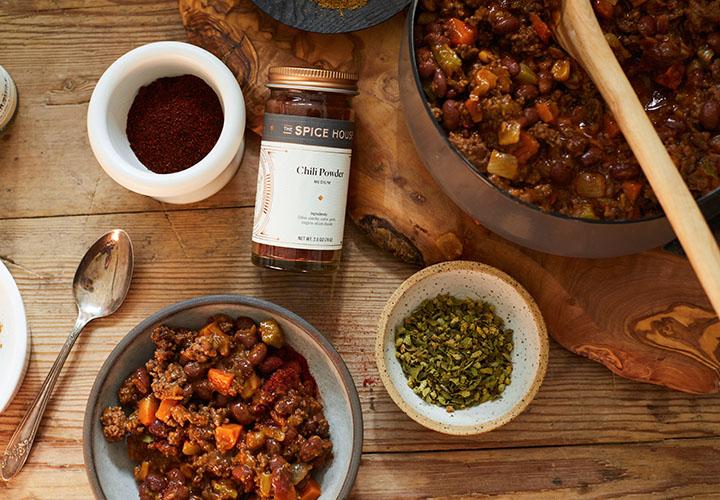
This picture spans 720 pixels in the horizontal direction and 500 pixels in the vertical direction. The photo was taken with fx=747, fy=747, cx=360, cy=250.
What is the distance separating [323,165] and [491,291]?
0.47m

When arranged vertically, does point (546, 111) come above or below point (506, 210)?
above

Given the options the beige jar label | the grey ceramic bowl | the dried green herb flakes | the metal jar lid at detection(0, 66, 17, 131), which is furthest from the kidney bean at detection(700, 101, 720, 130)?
the metal jar lid at detection(0, 66, 17, 131)

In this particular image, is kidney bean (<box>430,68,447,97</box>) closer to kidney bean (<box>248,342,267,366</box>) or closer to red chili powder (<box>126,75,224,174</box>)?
red chili powder (<box>126,75,224,174</box>)

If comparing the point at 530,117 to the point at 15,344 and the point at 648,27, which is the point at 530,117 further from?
the point at 15,344

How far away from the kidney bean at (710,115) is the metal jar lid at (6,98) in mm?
1479

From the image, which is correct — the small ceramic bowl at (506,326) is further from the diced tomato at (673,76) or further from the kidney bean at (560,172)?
the diced tomato at (673,76)

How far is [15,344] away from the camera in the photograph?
1689mm

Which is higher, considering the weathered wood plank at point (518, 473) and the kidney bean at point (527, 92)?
the kidney bean at point (527, 92)

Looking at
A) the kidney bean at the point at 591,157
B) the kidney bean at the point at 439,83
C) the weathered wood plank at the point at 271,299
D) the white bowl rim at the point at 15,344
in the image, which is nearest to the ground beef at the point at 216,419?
the weathered wood plank at the point at 271,299

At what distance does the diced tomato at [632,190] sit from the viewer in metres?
1.40

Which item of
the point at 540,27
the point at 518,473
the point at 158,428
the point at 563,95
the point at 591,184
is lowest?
the point at 518,473

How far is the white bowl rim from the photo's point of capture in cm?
167

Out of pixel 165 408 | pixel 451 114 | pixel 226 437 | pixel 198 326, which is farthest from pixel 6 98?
pixel 451 114

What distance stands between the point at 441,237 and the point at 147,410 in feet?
2.39
